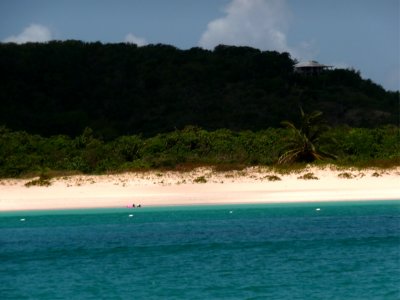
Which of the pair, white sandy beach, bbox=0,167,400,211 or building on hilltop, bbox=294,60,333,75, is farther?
building on hilltop, bbox=294,60,333,75

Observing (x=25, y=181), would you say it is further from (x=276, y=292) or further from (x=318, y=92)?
(x=318, y=92)

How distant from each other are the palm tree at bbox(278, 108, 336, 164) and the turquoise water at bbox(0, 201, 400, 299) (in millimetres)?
10319

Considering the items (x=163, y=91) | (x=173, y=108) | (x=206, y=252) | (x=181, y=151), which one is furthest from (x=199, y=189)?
(x=163, y=91)

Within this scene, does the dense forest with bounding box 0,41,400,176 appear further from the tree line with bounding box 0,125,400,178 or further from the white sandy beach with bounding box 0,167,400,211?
the white sandy beach with bounding box 0,167,400,211

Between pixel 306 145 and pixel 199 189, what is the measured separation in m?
8.94

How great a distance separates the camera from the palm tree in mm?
49125

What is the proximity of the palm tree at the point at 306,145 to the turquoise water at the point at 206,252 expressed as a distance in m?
10.3

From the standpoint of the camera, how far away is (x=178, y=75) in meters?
93.7

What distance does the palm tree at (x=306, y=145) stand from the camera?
161 ft

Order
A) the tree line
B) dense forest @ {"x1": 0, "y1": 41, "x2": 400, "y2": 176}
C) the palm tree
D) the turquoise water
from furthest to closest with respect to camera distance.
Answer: dense forest @ {"x1": 0, "y1": 41, "x2": 400, "y2": 176} → the palm tree → the tree line → the turquoise water

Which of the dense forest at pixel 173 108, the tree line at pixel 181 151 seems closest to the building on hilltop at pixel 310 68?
the dense forest at pixel 173 108

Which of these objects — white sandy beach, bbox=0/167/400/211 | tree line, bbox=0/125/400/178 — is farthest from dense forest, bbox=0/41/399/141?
white sandy beach, bbox=0/167/400/211

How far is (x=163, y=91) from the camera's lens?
89.9 meters

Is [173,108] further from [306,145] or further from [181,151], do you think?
[306,145]
